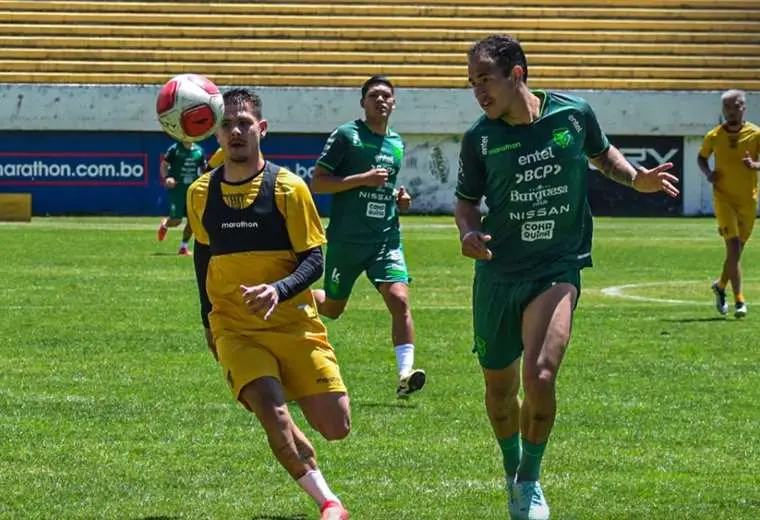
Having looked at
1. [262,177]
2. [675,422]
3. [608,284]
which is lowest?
[608,284]

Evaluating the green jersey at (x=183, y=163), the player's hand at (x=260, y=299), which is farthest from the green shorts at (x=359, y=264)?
the green jersey at (x=183, y=163)

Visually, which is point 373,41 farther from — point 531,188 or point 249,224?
point 249,224

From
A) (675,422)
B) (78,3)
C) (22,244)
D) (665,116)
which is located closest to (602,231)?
(665,116)

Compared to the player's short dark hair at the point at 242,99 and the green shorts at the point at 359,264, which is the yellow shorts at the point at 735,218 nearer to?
the green shorts at the point at 359,264

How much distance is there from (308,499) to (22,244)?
2303cm

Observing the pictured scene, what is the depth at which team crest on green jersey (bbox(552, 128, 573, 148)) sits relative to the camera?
763cm

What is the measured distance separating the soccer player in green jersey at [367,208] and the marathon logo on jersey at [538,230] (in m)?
4.26

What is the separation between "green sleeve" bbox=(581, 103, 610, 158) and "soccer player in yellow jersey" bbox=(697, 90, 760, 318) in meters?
9.67

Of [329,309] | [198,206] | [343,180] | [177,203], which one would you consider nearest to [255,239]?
[198,206]

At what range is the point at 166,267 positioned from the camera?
24.8 meters

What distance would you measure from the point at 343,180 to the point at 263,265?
184 inches

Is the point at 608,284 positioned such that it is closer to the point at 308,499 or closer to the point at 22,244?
the point at 22,244

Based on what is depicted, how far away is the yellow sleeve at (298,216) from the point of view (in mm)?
7215

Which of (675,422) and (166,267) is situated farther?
(166,267)
